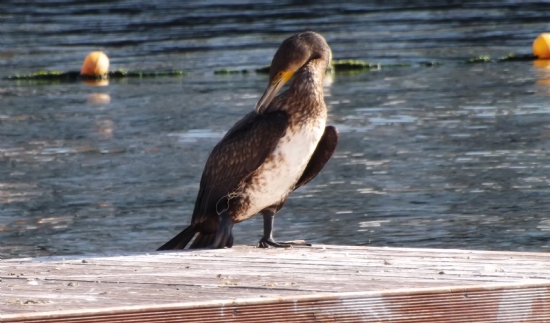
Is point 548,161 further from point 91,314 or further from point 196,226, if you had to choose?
point 91,314

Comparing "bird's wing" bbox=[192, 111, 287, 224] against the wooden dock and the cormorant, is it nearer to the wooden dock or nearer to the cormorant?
the cormorant

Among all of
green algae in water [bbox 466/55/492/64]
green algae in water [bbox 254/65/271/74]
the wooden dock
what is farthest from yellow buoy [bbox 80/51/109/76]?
the wooden dock

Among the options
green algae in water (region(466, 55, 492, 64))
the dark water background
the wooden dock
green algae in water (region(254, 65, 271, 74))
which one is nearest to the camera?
the wooden dock

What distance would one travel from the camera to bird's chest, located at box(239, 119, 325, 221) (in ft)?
21.2

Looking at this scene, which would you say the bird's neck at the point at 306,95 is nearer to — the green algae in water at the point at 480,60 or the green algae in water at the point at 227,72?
the green algae in water at the point at 227,72

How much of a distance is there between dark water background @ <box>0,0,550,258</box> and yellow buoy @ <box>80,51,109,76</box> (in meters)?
0.75

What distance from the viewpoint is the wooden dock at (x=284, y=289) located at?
14.5ft

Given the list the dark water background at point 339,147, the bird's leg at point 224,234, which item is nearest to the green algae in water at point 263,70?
the dark water background at point 339,147

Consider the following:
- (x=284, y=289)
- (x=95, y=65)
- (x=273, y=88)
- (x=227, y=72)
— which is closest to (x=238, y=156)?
(x=273, y=88)

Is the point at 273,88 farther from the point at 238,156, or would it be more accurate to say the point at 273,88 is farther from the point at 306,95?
the point at 238,156

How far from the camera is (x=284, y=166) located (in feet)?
21.3

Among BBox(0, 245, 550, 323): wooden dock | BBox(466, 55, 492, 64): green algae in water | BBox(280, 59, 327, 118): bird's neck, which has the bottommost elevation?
BBox(466, 55, 492, 64): green algae in water

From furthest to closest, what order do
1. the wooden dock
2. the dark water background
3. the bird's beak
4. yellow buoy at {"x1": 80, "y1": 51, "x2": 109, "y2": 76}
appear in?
1. yellow buoy at {"x1": 80, "y1": 51, "x2": 109, "y2": 76}
2. the dark water background
3. the bird's beak
4. the wooden dock

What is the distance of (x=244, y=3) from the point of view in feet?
125
